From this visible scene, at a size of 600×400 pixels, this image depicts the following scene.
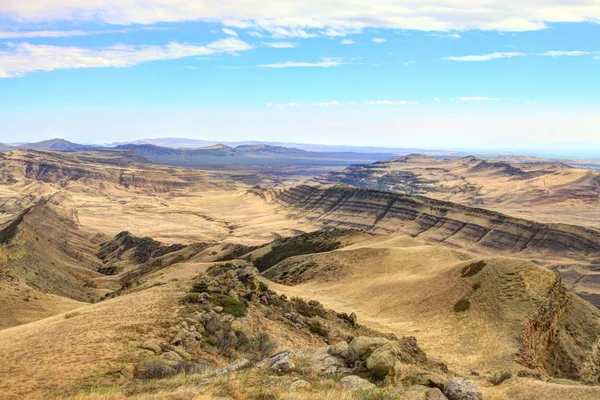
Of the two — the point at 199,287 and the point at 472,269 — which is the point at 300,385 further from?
the point at 472,269

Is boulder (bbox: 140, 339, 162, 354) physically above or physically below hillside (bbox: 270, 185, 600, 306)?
above

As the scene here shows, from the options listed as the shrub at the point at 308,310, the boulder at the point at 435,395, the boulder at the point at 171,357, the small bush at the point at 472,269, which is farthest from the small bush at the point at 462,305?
the boulder at the point at 171,357

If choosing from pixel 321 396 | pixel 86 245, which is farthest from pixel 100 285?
pixel 321 396

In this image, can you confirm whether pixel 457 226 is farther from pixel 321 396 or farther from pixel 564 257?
pixel 321 396

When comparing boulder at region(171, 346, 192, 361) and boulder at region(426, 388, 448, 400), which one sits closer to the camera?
boulder at region(426, 388, 448, 400)

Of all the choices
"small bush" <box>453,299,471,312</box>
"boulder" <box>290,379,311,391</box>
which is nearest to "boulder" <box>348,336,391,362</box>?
"boulder" <box>290,379,311,391</box>

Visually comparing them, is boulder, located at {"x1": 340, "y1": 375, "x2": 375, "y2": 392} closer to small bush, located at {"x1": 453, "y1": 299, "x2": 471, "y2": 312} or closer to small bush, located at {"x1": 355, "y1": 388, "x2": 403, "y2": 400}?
small bush, located at {"x1": 355, "y1": 388, "x2": 403, "y2": 400}
